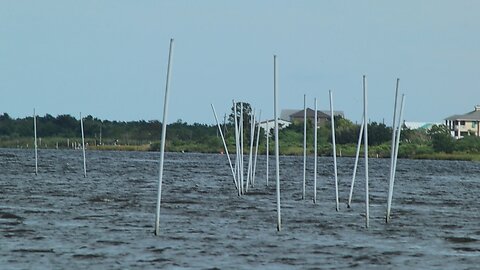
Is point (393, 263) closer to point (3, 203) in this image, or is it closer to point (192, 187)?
point (3, 203)

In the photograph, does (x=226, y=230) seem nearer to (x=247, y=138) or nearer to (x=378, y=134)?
(x=247, y=138)

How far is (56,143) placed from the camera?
599 feet

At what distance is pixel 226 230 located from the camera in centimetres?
3500

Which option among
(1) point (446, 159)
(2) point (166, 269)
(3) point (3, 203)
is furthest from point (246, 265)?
(1) point (446, 159)

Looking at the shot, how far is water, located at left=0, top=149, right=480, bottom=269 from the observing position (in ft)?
91.3

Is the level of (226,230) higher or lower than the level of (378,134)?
lower

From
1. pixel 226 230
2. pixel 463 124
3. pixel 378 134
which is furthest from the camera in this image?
pixel 463 124

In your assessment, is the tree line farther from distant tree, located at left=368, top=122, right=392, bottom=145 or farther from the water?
the water

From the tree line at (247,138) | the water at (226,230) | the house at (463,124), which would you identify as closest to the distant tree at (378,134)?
the tree line at (247,138)

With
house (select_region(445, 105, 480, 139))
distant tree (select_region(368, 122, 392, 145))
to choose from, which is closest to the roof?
house (select_region(445, 105, 480, 139))

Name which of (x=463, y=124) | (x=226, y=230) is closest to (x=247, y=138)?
(x=226, y=230)

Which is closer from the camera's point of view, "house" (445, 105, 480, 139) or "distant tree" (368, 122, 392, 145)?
"distant tree" (368, 122, 392, 145)

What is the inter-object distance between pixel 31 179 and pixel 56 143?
11697cm

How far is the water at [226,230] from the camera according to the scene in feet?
91.3
